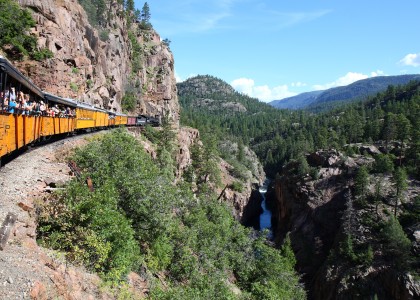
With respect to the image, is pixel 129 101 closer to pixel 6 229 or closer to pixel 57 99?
pixel 57 99

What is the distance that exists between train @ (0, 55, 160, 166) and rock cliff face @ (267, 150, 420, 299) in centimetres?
4400

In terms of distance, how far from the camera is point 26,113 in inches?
663

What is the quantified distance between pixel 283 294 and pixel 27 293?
3456 cm

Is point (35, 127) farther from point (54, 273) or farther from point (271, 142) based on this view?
point (271, 142)

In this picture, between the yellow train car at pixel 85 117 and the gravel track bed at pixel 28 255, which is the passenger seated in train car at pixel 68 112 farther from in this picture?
the gravel track bed at pixel 28 255

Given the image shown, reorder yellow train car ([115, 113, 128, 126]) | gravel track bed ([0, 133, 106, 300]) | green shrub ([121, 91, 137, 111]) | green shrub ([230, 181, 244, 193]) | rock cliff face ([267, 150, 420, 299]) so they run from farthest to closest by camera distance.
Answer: green shrub ([230, 181, 244, 193]) < green shrub ([121, 91, 137, 111]) < yellow train car ([115, 113, 128, 126]) < rock cliff face ([267, 150, 420, 299]) < gravel track bed ([0, 133, 106, 300])

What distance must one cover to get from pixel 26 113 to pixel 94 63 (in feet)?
159

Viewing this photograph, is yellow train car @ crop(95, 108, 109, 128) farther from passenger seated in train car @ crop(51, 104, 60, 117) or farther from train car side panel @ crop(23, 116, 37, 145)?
train car side panel @ crop(23, 116, 37, 145)

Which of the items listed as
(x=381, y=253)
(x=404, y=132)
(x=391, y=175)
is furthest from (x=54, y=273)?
(x=404, y=132)

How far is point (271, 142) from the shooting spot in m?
171

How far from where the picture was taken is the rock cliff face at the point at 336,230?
162 feet

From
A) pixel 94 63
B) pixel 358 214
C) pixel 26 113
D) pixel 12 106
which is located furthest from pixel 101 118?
pixel 358 214

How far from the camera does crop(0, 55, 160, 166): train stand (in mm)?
13266

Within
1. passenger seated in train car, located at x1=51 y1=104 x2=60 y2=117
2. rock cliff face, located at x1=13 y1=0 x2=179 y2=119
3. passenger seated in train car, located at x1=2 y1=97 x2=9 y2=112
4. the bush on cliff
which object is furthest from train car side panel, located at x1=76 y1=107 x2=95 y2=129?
passenger seated in train car, located at x1=2 y1=97 x2=9 y2=112
